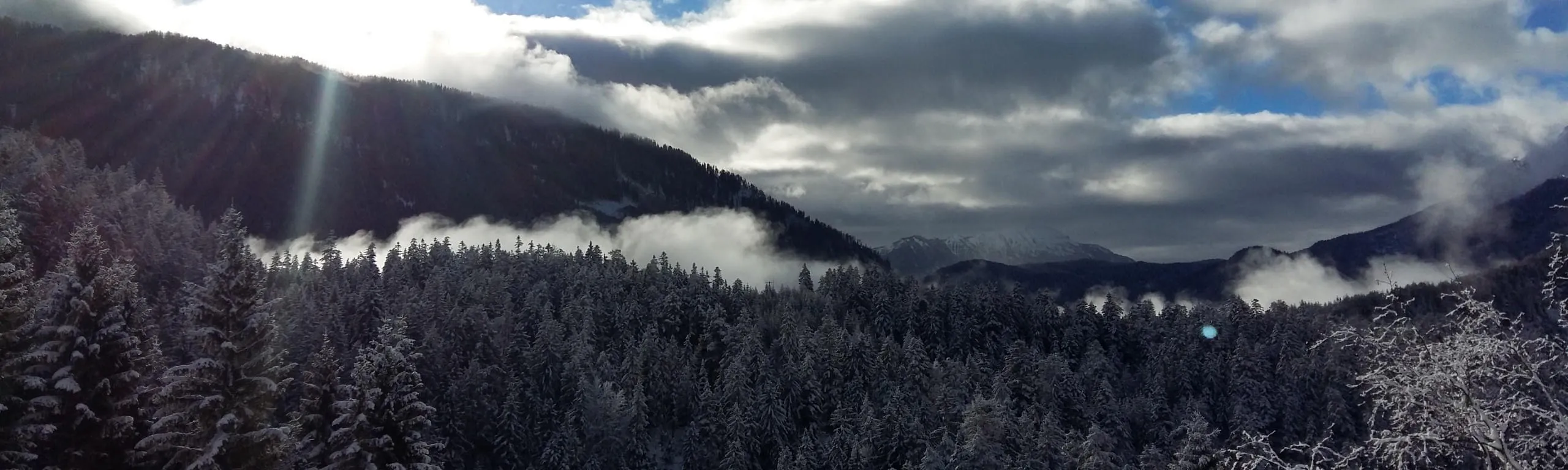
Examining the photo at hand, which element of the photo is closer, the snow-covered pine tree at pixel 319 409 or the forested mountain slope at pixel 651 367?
the forested mountain slope at pixel 651 367

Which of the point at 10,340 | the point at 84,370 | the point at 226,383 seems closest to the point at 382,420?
the point at 226,383

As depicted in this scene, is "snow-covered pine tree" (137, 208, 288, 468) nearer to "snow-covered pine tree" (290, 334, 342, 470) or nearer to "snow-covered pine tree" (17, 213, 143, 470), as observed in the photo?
"snow-covered pine tree" (17, 213, 143, 470)

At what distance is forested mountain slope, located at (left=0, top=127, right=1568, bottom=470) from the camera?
1048 centimetres

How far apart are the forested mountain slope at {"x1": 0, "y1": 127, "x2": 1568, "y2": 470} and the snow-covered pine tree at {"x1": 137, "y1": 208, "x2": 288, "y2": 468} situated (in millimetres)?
82

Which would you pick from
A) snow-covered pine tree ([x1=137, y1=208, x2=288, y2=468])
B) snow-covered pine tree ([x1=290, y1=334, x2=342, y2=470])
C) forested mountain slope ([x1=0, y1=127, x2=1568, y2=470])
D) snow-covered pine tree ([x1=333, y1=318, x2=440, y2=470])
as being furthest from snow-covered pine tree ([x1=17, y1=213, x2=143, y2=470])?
snow-covered pine tree ([x1=333, y1=318, x2=440, y2=470])

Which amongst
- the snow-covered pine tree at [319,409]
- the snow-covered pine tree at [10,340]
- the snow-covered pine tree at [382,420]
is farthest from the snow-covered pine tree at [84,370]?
the snow-covered pine tree at [382,420]

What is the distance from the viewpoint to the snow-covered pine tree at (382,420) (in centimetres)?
2872

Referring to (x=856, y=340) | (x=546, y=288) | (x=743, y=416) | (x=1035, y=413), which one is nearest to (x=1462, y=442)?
(x=743, y=416)

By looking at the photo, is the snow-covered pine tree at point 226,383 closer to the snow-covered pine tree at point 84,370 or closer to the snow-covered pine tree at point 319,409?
the snow-covered pine tree at point 84,370

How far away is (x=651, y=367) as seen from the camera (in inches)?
3698

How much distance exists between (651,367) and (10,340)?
233 ft

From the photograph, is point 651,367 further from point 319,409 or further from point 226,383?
point 226,383

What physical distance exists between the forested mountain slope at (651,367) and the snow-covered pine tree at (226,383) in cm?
8

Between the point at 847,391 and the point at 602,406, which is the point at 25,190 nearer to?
the point at 602,406
